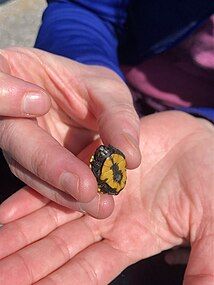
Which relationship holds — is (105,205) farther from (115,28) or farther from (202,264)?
(115,28)

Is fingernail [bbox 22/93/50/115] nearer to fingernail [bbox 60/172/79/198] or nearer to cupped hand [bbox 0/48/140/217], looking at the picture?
cupped hand [bbox 0/48/140/217]

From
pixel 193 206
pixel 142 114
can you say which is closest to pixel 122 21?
pixel 142 114

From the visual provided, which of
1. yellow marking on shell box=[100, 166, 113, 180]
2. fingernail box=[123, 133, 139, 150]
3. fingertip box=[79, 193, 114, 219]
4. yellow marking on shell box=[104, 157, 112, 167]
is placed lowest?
fingertip box=[79, 193, 114, 219]

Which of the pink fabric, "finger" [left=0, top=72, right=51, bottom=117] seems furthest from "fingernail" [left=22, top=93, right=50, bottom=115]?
the pink fabric

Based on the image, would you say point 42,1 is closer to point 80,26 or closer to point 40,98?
point 80,26

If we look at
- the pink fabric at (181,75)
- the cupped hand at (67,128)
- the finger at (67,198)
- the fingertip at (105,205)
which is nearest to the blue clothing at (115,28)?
the pink fabric at (181,75)
